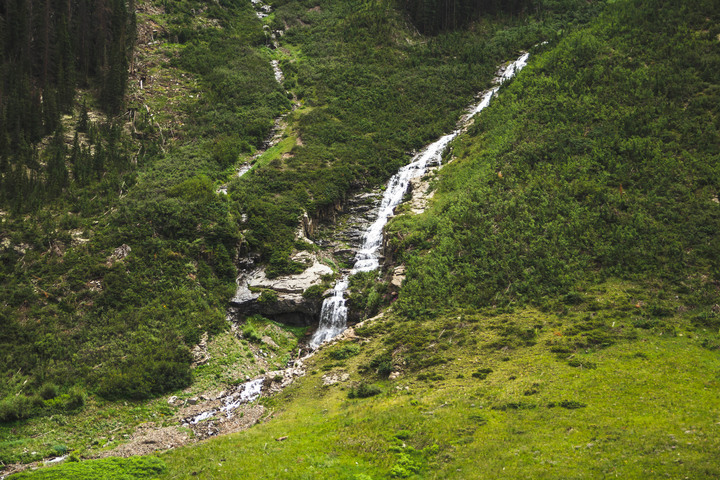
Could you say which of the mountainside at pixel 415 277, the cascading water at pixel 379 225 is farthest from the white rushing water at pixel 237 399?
the cascading water at pixel 379 225

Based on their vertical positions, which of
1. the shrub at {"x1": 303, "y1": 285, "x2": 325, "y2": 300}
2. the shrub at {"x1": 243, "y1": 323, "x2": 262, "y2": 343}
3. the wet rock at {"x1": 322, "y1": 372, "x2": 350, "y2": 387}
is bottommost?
the wet rock at {"x1": 322, "y1": 372, "x2": 350, "y2": 387}

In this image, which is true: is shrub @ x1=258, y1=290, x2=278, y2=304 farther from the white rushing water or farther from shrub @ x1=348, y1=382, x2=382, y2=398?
shrub @ x1=348, y1=382, x2=382, y2=398

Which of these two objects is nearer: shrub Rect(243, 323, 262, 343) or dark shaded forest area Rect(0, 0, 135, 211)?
shrub Rect(243, 323, 262, 343)

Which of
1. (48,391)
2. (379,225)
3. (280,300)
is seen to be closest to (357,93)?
(379,225)

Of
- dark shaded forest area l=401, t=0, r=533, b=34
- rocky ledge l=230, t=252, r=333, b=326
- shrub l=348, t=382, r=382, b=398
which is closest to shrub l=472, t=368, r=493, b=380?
shrub l=348, t=382, r=382, b=398

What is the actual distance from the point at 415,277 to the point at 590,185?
17355mm

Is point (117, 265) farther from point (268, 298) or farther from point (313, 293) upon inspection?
point (313, 293)

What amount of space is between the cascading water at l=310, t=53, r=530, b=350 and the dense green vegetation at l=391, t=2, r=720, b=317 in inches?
156

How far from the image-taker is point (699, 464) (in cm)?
1242

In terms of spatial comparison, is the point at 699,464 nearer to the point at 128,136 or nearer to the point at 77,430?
the point at 77,430

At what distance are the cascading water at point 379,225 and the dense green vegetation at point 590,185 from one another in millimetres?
3973

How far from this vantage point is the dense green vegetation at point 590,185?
32.2 metres

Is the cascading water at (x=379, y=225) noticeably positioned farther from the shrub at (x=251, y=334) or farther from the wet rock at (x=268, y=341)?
the shrub at (x=251, y=334)

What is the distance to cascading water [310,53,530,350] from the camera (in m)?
37.5
